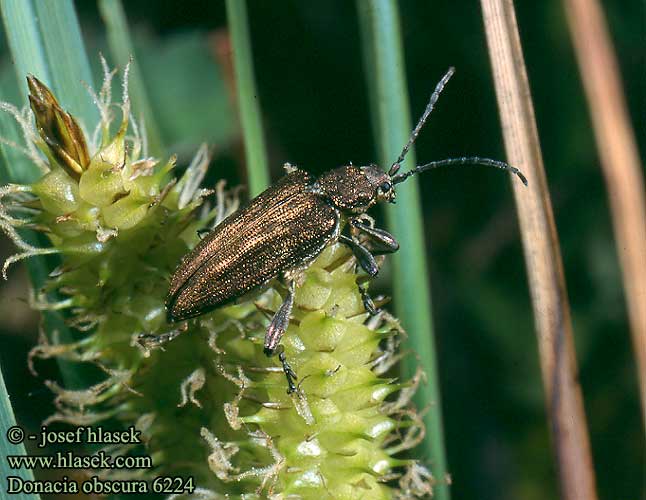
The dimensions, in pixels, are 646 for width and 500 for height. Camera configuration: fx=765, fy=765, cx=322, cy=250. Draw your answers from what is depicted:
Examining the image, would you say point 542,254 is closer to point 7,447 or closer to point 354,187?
point 354,187

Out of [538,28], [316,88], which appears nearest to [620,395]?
[538,28]

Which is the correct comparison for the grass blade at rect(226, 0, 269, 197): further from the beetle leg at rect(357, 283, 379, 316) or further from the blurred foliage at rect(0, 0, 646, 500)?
the blurred foliage at rect(0, 0, 646, 500)

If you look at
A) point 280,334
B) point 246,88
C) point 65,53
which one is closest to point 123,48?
point 65,53

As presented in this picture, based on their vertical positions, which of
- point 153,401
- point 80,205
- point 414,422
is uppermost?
point 80,205

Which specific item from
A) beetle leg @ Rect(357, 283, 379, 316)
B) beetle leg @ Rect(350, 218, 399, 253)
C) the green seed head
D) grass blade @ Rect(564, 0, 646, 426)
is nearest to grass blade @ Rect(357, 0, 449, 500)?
beetle leg @ Rect(350, 218, 399, 253)

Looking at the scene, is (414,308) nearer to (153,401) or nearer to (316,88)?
(153,401)

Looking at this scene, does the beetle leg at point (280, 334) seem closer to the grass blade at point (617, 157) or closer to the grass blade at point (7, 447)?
A: the grass blade at point (7, 447)

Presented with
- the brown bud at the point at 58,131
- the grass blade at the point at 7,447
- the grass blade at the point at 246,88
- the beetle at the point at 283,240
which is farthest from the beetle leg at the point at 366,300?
the grass blade at the point at 7,447
